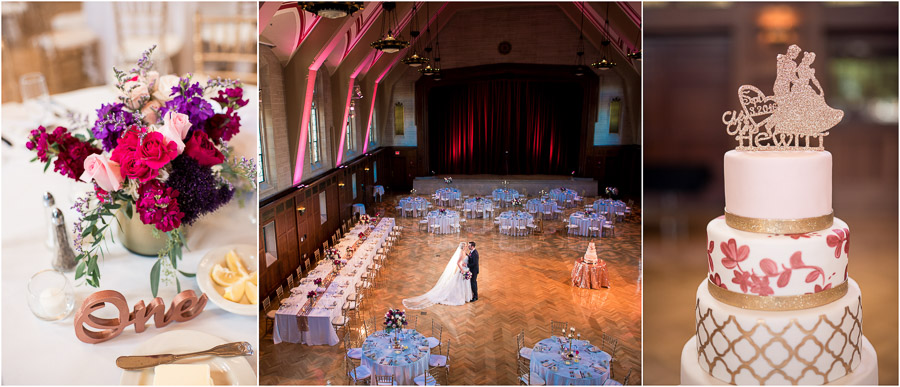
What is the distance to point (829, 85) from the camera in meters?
2.70

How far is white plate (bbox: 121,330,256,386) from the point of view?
7.37 ft

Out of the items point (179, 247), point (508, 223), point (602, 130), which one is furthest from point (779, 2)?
point (602, 130)

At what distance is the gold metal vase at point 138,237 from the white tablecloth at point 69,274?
0.19ft

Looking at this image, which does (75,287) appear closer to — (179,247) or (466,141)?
(179,247)

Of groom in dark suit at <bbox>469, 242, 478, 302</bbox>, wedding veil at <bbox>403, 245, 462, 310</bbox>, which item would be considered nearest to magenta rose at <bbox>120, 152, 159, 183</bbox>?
wedding veil at <bbox>403, 245, 462, 310</bbox>

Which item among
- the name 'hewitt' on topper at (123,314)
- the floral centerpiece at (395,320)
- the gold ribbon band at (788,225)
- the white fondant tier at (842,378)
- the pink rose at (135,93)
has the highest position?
the pink rose at (135,93)

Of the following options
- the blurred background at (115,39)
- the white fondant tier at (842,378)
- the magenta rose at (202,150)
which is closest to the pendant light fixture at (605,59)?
the blurred background at (115,39)

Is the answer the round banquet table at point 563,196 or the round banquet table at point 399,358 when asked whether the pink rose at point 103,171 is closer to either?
the round banquet table at point 399,358

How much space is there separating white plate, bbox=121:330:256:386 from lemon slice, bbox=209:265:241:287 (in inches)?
13.1

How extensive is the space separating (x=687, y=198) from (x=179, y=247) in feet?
8.62

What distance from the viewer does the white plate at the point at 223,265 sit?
8.55 feet

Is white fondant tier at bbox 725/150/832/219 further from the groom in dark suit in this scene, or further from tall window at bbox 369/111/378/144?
tall window at bbox 369/111/378/144

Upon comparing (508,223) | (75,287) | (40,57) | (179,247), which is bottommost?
(508,223)

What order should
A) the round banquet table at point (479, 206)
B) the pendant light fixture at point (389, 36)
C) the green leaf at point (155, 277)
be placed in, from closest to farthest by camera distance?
1. the green leaf at point (155, 277)
2. the pendant light fixture at point (389, 36)
3. the round banquet table at point (479, 206)
